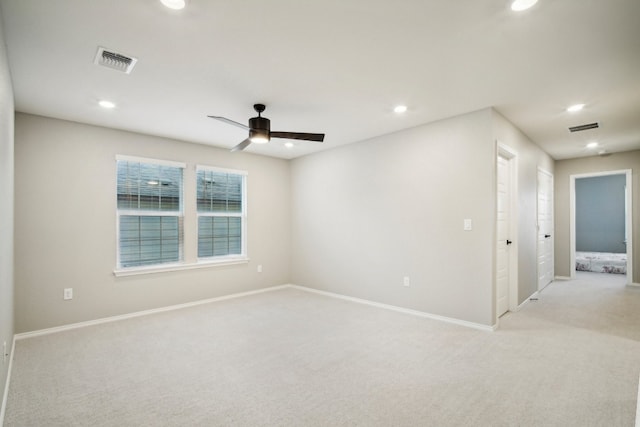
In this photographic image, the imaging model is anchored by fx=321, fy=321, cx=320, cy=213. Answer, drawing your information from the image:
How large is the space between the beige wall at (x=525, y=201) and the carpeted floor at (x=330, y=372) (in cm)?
71

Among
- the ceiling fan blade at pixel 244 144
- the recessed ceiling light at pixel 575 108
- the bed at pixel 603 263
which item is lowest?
the bed at pixel 603 263

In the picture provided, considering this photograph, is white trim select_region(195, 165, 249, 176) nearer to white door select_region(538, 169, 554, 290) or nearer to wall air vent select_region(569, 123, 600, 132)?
wall air vent select_region(569, 123, 600, 132)

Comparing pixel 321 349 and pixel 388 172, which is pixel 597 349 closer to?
pixel 321 349

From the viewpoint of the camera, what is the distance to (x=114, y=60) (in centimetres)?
257

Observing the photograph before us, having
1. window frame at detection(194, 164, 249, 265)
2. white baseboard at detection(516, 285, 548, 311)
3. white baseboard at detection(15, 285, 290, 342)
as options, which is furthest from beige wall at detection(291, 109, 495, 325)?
white baseboard at detection(15, 285, 290, 342)

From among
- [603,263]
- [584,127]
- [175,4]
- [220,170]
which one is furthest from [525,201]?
[175,4]

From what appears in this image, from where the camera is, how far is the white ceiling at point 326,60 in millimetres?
2002

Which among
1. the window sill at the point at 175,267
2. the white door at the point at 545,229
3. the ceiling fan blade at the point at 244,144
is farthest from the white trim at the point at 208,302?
the white door at the point at 545,229

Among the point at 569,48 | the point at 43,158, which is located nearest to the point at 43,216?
the point at 43,158

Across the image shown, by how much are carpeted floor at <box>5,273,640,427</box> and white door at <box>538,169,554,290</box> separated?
66.6 inches

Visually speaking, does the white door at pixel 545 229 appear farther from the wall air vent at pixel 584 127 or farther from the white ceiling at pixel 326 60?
the white ceiling at pixel 326 60

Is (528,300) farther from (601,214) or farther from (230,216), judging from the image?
(601,214)

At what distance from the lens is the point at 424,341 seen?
11.0ft

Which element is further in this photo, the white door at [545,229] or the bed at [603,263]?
the bed at [603,263]
